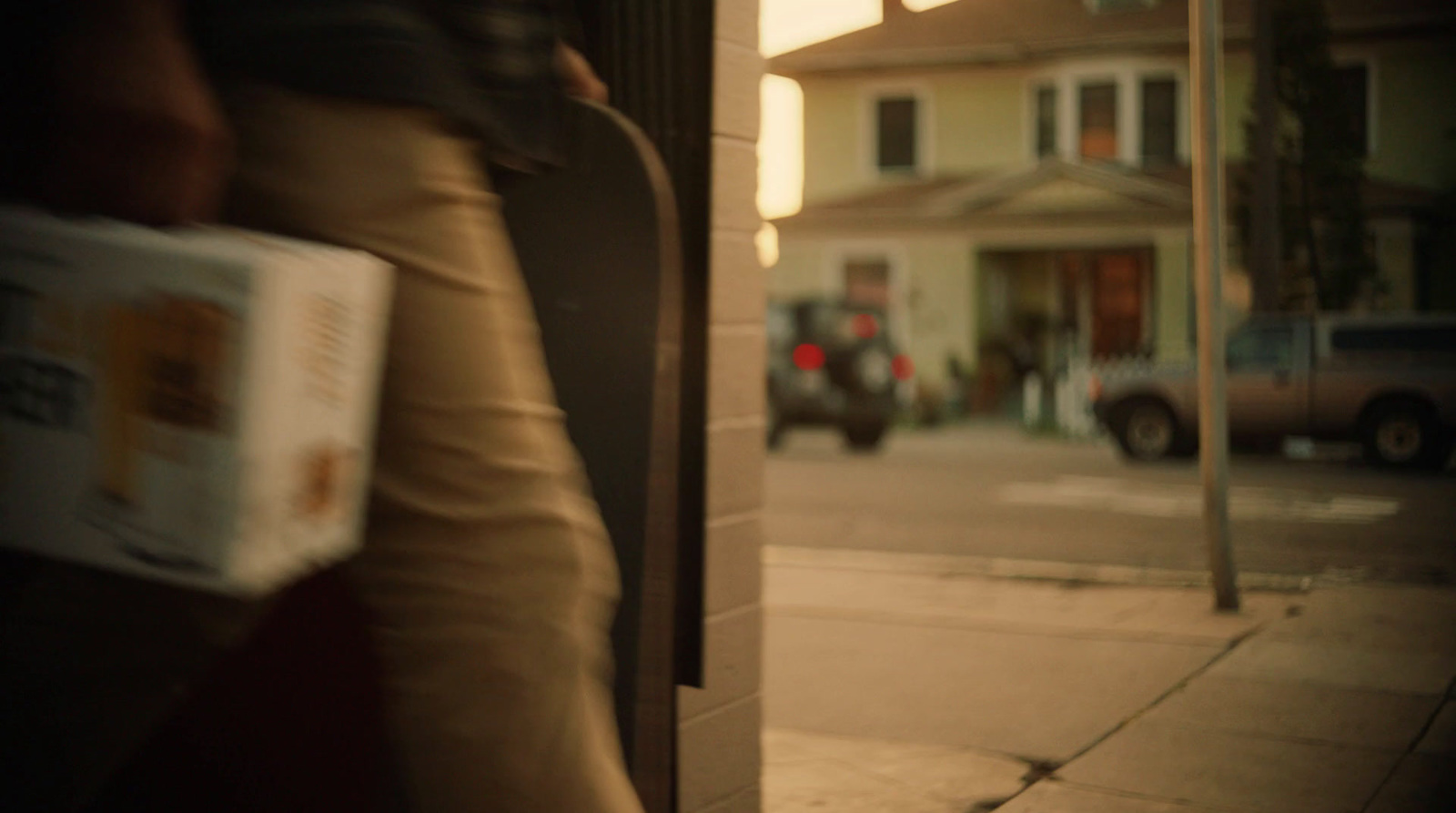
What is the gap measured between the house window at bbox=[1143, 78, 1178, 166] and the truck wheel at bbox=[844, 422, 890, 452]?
10.4m

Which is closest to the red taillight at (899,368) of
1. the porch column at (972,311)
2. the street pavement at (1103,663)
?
the street pavement at (1103,663)

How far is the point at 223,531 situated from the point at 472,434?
314 mm

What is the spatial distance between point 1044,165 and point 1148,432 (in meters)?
8.78

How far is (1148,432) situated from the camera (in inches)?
703

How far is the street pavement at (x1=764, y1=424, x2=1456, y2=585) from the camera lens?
9.68 meters

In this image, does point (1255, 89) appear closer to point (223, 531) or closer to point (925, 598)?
point (925, 598)

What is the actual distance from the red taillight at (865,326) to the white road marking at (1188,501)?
3.80m

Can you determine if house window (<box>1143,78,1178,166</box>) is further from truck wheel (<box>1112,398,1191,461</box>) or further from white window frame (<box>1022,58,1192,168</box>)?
truck wheel (<box>1112,398,1191,461</box>)

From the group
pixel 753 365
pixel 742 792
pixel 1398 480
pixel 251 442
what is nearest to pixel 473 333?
pixel 251 442

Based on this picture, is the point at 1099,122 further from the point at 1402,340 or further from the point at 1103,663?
the point at 1103,663

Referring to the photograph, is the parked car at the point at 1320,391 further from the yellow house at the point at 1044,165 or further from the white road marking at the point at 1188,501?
the yellow house at the point at 1044,165

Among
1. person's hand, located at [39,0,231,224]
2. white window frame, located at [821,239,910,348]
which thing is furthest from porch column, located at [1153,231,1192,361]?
person's hand, located at [39,0,231,224]

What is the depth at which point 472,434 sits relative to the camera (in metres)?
1.61

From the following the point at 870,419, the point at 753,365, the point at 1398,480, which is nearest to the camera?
the point at 753,365
